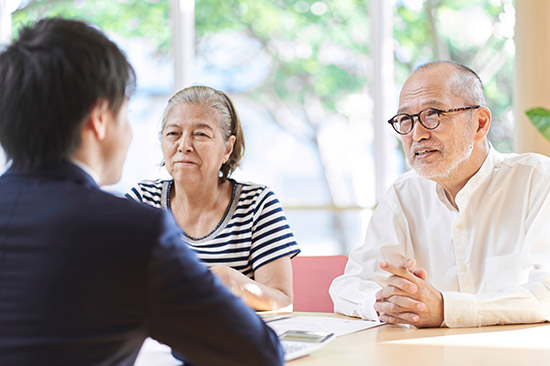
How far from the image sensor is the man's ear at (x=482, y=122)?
82.7 inches

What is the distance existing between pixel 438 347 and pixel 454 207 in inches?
32.6

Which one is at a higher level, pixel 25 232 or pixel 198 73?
pixel 198 73

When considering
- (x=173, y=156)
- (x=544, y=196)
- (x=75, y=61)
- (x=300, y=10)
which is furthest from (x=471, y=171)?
(x=300, y=10)

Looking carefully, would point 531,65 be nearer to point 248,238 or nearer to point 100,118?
point 248,238

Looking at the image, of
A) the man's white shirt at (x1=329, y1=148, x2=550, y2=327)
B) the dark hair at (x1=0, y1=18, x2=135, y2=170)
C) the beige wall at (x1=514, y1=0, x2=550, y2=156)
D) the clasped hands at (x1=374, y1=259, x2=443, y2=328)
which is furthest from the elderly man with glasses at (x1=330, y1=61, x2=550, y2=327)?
the beige wall at (x1=514, y1=0, x2=550, y2=156)

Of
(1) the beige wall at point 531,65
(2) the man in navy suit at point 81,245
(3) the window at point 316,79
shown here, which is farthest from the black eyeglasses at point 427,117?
(3) the window at point 316,79

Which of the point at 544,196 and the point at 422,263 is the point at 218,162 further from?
the point at 544,196

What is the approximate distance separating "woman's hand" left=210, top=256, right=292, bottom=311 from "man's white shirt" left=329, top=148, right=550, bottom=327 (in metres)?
0.17

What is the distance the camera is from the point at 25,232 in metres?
0.84

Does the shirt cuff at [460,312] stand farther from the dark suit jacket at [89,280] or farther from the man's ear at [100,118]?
the man's ear at [100,118]

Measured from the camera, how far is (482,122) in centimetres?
211

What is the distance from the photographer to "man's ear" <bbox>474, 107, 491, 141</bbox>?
2.10 metres

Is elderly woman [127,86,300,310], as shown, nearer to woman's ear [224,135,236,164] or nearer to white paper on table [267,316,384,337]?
woman's ear [224,135,236,164]

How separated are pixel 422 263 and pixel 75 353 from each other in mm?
1557
